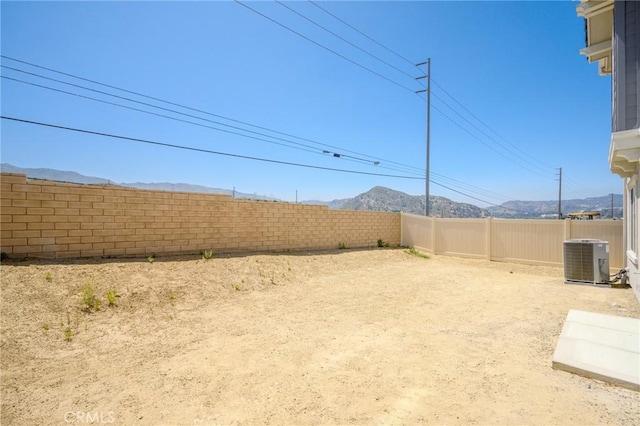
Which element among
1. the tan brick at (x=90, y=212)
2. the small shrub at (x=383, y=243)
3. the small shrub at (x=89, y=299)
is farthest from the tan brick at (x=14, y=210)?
the small shrub at (x=383, y=243)

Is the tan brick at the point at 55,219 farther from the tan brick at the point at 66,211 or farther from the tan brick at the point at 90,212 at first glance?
the tan brick at the point at 90,212

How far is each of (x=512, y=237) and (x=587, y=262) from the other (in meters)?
3.76

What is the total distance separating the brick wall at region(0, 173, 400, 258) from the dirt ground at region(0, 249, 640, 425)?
0.65 m

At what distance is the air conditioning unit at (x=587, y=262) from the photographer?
7477 mm

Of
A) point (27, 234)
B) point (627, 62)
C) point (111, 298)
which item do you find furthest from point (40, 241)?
point (627, 62)

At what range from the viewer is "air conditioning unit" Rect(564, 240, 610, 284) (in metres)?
7.48

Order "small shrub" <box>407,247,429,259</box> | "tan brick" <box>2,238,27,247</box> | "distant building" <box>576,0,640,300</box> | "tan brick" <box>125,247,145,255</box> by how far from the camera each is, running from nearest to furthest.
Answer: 1. "distant building" <box>576,0,640,300</box>
2. "tan brick" <box>2,238,27,247</box>
3. "tan brick" <box>125,247,145,255</box>
4. "small shrub" <box>407,247,429,259</box>

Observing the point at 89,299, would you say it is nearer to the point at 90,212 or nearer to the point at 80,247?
the point at 80,247

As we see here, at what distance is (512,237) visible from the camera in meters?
11.4

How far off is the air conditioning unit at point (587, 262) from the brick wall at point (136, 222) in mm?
7993

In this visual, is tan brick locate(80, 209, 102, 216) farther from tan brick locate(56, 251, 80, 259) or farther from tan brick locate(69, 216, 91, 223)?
tan brick locate(56, 251, 80, 259)

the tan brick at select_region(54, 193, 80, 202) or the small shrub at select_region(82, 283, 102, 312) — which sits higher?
the tan brick at select_region(54, 193, 80, 202)

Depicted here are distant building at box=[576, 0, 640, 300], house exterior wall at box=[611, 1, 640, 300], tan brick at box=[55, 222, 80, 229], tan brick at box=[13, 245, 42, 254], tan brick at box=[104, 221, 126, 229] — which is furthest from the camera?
tan brick at box=[104, 221, 126, 229]

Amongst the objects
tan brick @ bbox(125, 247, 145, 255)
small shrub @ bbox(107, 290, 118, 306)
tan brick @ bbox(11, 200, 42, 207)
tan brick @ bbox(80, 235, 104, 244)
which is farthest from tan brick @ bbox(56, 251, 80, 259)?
small shrub @ bbox(107, 290, 118, 306)
